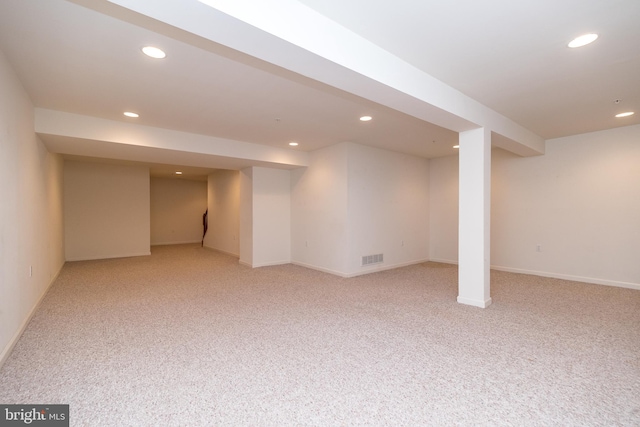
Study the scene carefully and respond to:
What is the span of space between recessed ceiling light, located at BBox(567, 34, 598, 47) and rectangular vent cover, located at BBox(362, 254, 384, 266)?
166 inches

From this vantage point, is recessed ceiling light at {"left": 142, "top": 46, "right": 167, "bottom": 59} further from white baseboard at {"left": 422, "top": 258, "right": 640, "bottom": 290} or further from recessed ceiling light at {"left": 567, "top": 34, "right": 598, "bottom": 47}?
white baseboard at {"left": 422, "top": 258, "right": 640, "bottom": 290}

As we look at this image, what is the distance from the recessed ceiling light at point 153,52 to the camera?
2.34 metres

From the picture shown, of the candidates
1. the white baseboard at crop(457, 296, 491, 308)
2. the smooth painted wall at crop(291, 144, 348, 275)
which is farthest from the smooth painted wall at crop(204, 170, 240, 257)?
the white baseboard at crop(457, 296, 491, 308)

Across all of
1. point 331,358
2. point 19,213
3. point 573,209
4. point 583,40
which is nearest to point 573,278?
point 573,209

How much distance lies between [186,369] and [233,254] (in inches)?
237

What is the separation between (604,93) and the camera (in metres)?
3.33

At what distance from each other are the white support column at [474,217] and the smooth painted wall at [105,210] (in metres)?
8.03

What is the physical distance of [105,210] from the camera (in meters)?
7.75

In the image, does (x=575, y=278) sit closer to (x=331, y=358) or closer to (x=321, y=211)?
(x=321, y=211)

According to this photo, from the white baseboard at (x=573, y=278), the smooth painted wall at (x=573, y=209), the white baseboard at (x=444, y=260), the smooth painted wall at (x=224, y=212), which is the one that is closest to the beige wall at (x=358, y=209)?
the white baseboard at (x=444, y=260)

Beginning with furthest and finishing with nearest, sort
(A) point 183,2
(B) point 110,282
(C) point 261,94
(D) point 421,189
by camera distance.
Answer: (D) point 421,189, (B) point 110,282, (C) point 261,94, (A) point 183,2

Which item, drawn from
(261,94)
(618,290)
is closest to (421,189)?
(618,290)

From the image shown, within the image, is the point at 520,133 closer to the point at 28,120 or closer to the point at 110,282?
the point at 28,120

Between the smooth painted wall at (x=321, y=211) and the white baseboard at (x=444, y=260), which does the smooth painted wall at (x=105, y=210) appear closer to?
the smooth painted wall at (x=321, y=211)
